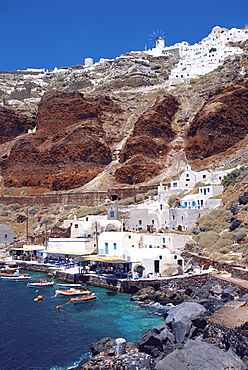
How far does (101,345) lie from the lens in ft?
57.2

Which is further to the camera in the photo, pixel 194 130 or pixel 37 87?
pixel 37 87

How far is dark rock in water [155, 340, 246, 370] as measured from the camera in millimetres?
13242

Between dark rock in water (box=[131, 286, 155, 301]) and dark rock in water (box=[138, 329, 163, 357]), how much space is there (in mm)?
8893

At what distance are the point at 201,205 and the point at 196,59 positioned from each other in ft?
272

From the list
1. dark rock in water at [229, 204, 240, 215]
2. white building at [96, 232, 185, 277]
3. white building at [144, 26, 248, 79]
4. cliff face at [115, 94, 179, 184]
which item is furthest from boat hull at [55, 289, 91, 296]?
white building at [144, 26, 248, 79]

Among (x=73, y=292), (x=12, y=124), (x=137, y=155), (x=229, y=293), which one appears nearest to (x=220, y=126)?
(x=137, y=155)

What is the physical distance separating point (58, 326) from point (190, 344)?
9.23 metres

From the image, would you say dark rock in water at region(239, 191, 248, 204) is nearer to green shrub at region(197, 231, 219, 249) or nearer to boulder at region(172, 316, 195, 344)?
green shrub at region(197, 231, 219, 249)

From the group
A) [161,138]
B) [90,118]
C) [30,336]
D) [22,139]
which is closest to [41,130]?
[22,139]

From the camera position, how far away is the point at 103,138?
80.6 meters

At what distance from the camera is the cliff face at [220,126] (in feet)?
222

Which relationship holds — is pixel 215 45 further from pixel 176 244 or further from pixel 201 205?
pixel 176 244

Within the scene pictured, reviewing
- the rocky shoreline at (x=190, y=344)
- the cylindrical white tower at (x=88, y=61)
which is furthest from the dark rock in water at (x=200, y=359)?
the cylindrical white tower at (x=88, y=61)

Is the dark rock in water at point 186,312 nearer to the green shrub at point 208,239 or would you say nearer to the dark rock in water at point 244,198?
the green shrub at point 208,239
